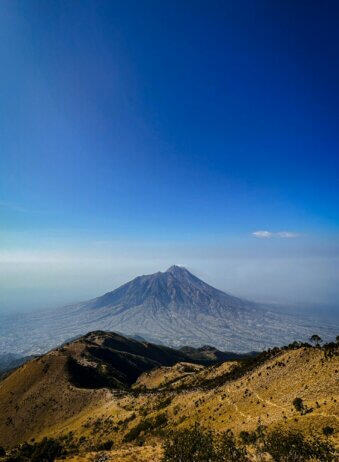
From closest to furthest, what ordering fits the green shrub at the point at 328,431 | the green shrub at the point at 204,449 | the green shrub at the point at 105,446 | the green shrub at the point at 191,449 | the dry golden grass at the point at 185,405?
1. the green shrub at the point at 328,431
2. the green shrub at the point at 204,449
3. the green shrub at the point at 191,449
4. the dry golden grass at the point at 185,405
5. the green shrub at the point at 105,446

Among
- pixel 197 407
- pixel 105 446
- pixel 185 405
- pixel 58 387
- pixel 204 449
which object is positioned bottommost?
pixel 58 387

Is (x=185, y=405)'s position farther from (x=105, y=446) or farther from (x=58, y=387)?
(x=58, y=387)

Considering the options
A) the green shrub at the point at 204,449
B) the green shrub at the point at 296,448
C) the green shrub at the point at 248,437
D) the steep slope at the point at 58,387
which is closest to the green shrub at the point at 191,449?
the green shrub at the point at 204,449

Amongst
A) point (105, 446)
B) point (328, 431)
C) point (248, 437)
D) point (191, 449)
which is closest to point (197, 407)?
point (105, 446)

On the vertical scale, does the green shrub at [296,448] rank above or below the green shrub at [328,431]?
below

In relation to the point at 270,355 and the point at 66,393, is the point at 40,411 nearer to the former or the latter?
the point at 66,393

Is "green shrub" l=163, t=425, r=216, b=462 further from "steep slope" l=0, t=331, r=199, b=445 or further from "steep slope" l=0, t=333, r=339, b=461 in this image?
"steep slope" l=0, t=331, r=199, b=445

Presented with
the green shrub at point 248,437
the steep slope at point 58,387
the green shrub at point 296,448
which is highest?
the green shrub at point 296,448

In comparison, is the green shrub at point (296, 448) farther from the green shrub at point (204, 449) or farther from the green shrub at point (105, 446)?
the green shrub at point (105, 446)

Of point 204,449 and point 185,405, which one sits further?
point 185,405

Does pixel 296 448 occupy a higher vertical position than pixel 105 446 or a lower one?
higher

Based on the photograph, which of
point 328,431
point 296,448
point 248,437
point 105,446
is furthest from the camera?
point 105,446
